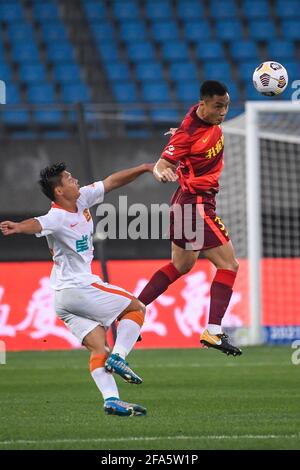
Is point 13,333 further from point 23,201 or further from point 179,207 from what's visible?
point 179,207

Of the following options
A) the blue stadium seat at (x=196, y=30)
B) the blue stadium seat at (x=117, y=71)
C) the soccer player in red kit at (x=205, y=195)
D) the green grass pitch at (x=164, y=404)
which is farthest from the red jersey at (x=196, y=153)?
the blue stadium seat at (x=196, y=30)

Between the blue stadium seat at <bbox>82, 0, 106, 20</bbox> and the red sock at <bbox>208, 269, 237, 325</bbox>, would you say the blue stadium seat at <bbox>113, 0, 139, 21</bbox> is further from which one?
the red sock at <bbox>208, 269, 237, 325</bbox>

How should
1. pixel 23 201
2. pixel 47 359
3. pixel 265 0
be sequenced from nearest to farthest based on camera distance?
pixel 47 359 → pixel 23 201 → pixel 265 0

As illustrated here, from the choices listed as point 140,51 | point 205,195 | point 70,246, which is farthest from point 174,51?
point 70,246

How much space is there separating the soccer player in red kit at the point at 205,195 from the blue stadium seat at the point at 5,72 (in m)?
12.4

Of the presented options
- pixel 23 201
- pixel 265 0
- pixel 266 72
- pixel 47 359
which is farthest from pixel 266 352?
pixel 265 0

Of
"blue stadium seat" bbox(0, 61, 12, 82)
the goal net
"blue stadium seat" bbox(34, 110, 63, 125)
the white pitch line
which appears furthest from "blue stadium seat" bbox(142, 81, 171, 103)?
the white pitch line

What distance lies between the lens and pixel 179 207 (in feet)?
29.1

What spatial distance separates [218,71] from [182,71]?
0.73 metres

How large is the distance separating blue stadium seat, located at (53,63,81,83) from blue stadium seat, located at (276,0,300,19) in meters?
4.18

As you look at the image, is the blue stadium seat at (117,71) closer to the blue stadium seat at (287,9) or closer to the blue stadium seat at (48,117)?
the blue stadium seat at (48,117)

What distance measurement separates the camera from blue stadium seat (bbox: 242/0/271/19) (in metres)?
21.5

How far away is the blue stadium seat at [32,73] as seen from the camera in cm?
2100
